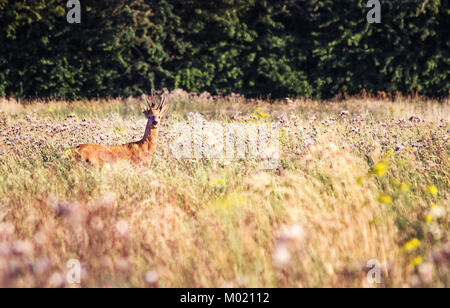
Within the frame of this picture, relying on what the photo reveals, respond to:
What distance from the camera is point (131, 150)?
482cm

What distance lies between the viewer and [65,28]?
12.3 m

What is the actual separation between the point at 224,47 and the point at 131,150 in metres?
9.19

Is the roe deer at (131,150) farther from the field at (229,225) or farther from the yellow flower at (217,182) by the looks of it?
the yellow flower at (217,182)

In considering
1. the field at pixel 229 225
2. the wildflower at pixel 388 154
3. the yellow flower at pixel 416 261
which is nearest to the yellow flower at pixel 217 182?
the field at pixel 229 225

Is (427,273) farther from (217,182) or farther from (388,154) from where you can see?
(388,154)

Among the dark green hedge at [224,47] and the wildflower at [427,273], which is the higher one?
the dark green hedge at [224,47]

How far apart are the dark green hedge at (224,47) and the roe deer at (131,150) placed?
25.7 feet

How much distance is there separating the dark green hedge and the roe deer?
7.82 metres

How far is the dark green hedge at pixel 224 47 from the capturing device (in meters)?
12.2

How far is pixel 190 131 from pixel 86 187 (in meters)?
2.19

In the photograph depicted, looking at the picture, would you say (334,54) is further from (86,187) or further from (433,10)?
(86,187)

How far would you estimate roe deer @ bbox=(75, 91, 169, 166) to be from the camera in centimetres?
446

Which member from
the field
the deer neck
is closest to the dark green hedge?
the deer neck
